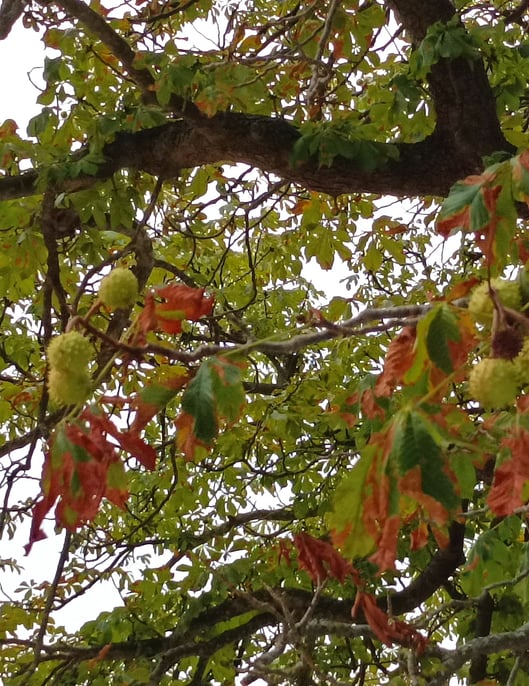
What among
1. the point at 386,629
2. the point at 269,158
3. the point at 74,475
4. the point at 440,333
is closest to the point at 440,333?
the point at 440,333

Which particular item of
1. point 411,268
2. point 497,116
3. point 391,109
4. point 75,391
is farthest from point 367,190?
point 411,268

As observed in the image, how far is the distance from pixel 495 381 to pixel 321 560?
3.14 ft

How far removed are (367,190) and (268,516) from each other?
1.78 meters

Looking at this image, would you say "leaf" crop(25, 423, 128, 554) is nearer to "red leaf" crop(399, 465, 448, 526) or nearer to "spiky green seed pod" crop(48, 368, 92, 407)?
"spiky green seed pod" crop(48, 368, 92, 407)

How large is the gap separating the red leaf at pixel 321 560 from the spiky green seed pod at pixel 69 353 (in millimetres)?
900

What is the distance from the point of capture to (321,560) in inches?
68.1

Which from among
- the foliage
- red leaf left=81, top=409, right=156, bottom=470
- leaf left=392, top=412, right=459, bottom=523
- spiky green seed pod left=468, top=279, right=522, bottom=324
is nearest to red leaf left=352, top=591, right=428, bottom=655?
the foliage

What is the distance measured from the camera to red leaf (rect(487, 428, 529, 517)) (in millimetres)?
1082

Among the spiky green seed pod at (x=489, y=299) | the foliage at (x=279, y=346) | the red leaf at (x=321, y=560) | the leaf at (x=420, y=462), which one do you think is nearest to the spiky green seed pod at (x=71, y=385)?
the foliage at (x=279, y=346)

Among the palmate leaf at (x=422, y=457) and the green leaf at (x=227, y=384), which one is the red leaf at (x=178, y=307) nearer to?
the green leaf at (x=227, y=384)

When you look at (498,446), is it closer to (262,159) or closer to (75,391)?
(75,391)

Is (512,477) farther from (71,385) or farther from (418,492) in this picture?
(71,385)

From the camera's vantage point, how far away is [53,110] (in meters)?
2.31

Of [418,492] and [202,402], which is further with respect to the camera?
[202,402]
